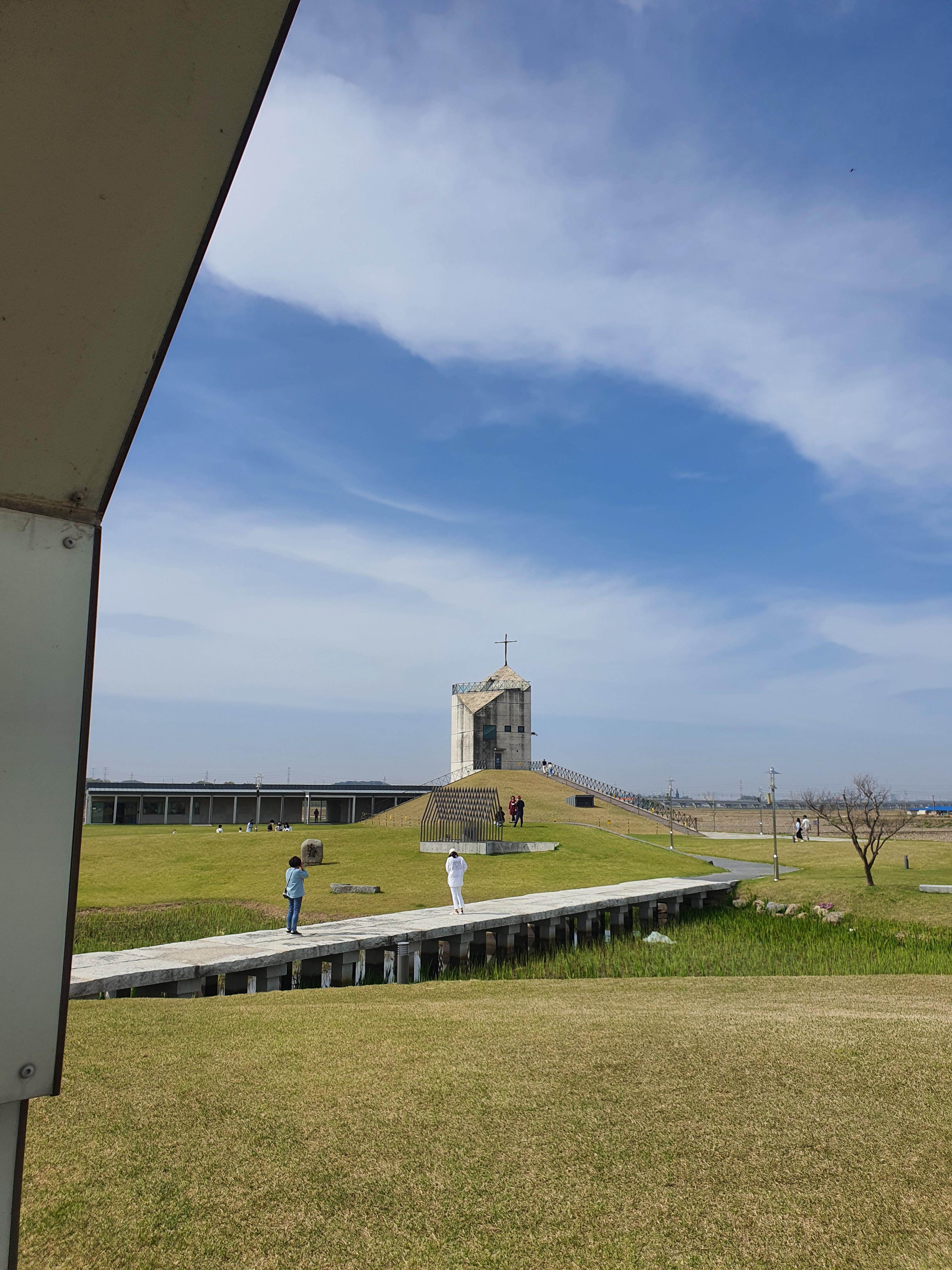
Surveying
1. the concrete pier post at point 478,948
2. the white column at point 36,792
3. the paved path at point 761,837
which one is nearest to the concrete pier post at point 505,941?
the concrete pier post at point 478,948

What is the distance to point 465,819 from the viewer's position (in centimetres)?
3161

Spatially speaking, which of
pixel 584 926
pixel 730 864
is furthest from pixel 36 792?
pixel 730 864

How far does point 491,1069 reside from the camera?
21.0 feet

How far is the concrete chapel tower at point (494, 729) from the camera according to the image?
67.2 metres

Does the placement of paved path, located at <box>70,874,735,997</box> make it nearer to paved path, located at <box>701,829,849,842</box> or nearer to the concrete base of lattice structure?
the concrete base of lattice structure

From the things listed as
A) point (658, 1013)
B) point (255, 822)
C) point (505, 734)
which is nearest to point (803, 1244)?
point (658, 1013)

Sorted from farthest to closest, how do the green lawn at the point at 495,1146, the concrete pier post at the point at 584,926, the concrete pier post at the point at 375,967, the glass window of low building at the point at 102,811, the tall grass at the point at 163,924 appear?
the glass window of low building at the point at 102,811 < the concrete pier post at the point at 584,926 < the tall grass at the point at 163,924 < the concrete pier post at the point at 375,967 < the green lawn at the point at 495,1146

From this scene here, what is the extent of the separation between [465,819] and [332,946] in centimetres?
1884

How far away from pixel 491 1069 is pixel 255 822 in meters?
48.4

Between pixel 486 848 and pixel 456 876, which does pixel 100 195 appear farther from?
pixel 486 848

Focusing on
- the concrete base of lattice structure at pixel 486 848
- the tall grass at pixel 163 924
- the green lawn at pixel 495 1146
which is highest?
the green lawn at pixel 495 1146

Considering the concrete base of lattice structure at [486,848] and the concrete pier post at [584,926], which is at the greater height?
the concrete base of lattice structure at [486,848]

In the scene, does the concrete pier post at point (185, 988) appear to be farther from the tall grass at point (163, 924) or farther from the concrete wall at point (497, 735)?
the concrete wall at point (497, 735)

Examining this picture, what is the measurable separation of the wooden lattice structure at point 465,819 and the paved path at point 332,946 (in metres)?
8.45
